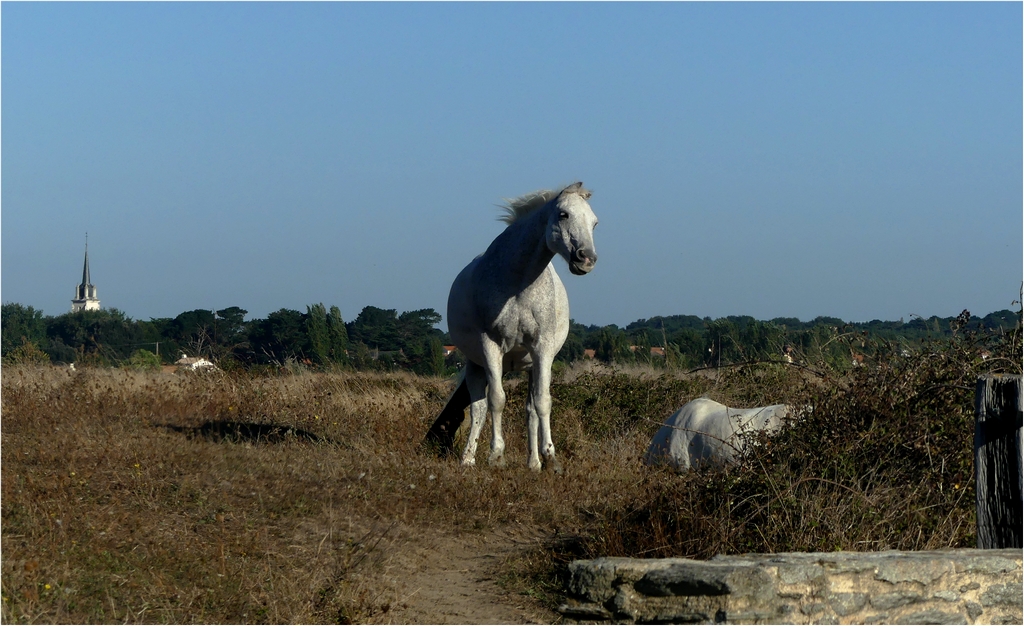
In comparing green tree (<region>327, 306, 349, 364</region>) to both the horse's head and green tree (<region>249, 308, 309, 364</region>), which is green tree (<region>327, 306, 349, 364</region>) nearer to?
green tree (<region>249, 308, 309, 364</region>)

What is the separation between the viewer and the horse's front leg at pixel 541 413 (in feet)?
30.3

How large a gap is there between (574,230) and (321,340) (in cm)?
1495

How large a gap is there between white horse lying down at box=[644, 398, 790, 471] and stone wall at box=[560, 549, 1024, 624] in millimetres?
2950

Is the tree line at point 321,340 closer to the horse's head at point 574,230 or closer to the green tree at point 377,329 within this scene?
the green tree at point 377,329

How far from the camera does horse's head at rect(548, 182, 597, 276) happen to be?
814 centimetres

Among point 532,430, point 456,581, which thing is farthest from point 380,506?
point 532,430

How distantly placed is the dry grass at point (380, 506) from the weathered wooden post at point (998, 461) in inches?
24.4

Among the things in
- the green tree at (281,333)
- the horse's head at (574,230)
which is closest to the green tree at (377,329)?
the green tree at (281,333)

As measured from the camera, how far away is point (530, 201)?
930cm

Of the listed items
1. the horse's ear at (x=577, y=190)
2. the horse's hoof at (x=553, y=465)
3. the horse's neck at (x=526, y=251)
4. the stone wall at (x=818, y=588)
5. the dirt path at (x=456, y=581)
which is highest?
the horse's ear at (x=577, y=190)

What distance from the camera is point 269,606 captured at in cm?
530

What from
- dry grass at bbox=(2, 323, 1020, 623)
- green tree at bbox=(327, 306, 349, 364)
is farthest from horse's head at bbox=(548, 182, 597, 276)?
green tree at bbox=(327, 306, 349, 364)

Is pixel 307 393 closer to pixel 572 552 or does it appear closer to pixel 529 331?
pixel 529 331

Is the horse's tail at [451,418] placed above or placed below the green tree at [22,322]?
below
